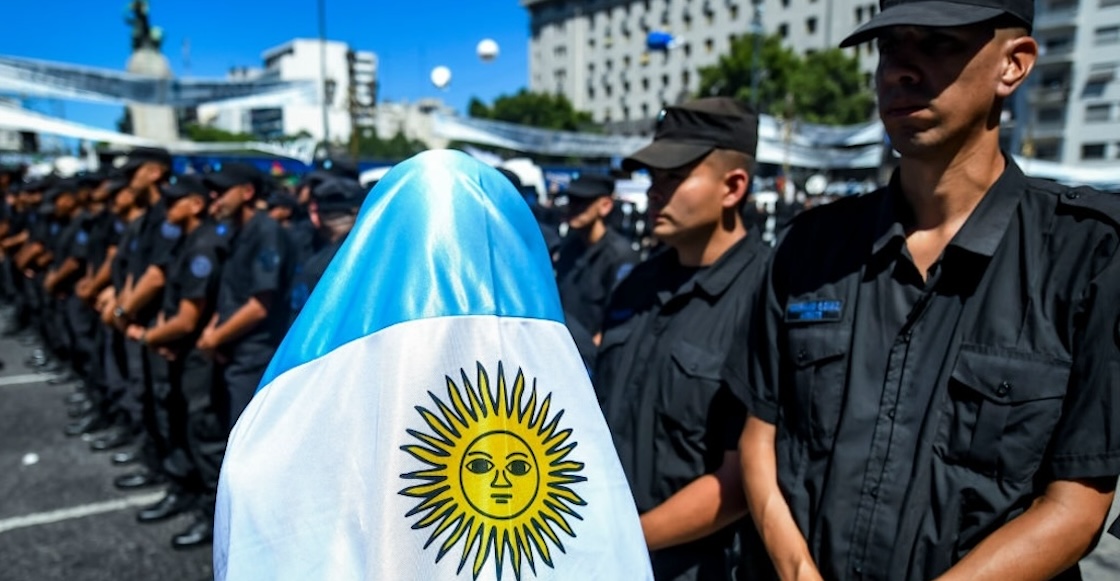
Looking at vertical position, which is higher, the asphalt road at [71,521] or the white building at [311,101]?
the white building at [311,101]

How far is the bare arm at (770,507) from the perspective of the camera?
4.63 ft

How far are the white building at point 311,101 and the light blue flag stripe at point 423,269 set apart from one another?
15.0 meters

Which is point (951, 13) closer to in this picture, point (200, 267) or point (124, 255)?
point (200, 267)

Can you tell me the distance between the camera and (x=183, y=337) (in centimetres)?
414

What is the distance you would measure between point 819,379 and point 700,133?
106cm

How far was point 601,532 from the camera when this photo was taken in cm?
104

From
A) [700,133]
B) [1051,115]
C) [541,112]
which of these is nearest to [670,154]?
[700,133]

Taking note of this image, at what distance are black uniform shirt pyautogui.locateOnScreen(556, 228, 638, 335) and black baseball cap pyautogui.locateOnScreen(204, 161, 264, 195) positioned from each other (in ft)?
6.96

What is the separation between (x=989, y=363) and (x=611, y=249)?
143 inches

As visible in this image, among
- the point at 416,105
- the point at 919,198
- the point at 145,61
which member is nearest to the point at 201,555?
the point at 919,198

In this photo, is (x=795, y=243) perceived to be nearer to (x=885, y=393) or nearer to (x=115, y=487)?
(x=885, y=393)

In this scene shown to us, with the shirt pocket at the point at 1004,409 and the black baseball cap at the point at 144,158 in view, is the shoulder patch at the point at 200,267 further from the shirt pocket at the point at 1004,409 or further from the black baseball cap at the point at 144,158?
the shirt pocket at the point at 1004,409

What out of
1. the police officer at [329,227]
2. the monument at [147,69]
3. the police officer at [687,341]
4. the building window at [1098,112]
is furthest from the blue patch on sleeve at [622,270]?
the building window at [1098,112]

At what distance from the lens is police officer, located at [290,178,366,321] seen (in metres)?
3.91
